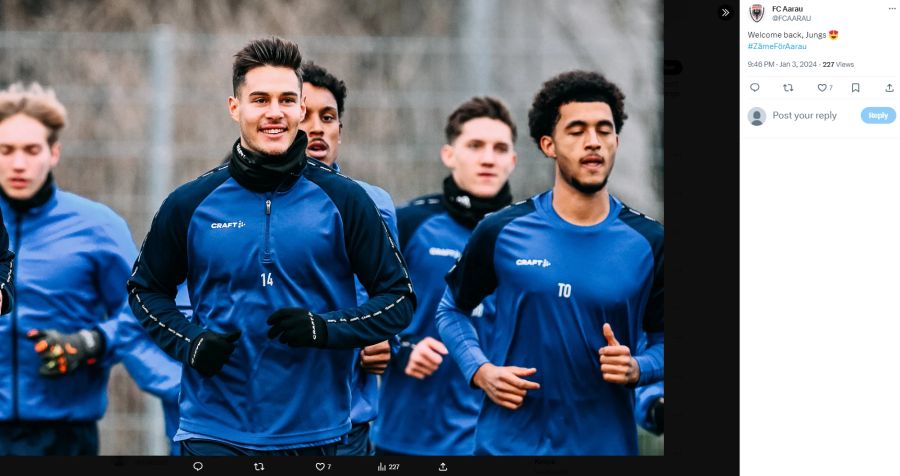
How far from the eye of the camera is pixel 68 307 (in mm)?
4234

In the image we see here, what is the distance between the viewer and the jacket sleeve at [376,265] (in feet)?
10.6

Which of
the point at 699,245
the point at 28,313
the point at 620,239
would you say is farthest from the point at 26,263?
the point at 699,245

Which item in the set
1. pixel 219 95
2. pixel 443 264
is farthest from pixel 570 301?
pixel 219 95

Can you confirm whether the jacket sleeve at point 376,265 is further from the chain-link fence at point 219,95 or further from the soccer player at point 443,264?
the chain-link fence at point 219,95

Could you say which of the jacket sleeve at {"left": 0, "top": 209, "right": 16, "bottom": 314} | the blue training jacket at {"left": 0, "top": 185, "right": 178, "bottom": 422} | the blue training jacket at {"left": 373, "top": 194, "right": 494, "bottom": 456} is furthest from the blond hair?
the blue training jacket at {"left": 373, "top": 194, "right": 494, "bottom": 456}

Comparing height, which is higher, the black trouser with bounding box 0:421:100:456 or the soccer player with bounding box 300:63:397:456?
the soccer player with bounding box 300:63:397:456

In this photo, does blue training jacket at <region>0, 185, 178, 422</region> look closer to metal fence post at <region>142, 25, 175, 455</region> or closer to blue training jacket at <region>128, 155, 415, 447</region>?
blue training jacket at <region>128, 155, 415, 447</region>

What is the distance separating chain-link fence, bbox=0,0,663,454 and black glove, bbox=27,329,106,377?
181 cm

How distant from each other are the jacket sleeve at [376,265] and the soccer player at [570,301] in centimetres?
49

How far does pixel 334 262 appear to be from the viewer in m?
3.30
